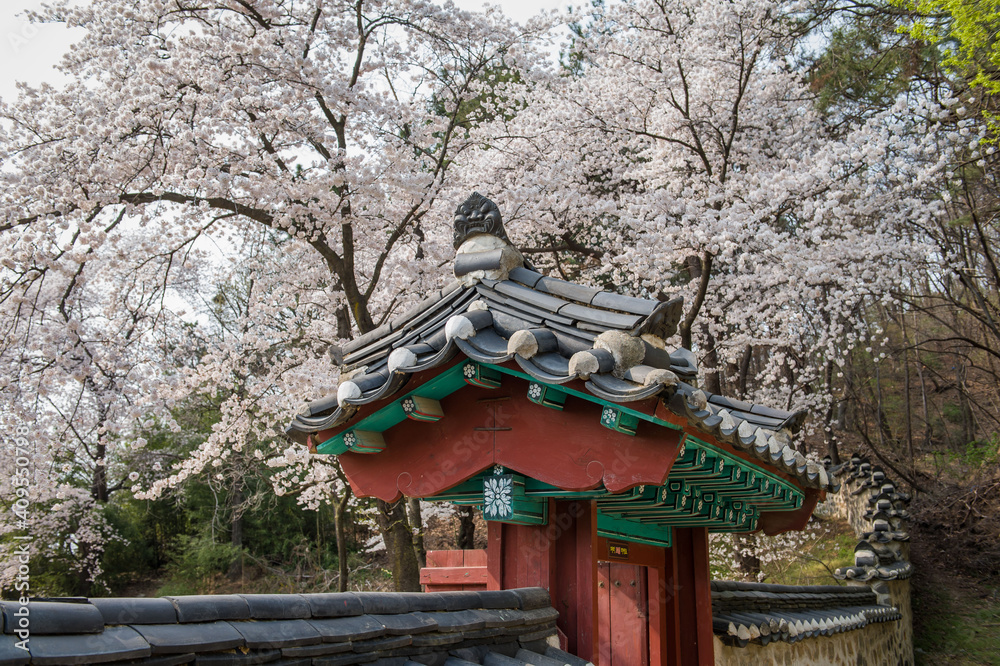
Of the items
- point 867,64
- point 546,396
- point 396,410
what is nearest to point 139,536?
point 396,410

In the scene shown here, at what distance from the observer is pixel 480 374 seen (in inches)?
118

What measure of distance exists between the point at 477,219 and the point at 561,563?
1743mm

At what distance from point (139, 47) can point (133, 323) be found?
3081 millimetres

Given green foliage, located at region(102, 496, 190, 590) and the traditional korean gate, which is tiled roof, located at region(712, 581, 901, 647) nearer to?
the traditional korean gate

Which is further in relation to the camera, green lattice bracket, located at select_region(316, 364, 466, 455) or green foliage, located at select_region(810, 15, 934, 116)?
green foliage, located at select_region(810, 15, 934, 116)

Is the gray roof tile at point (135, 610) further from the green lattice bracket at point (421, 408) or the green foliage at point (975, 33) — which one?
the green foliage at point (975, 33)

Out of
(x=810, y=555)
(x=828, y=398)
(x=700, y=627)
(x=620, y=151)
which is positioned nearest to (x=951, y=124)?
(x=828, y=398)

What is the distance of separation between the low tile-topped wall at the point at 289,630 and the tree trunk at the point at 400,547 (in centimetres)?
536

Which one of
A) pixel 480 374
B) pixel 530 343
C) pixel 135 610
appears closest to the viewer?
pixel 135 610

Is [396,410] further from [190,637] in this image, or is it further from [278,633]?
[190,637]

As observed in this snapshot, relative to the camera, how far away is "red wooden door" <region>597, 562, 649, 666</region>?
179 inches

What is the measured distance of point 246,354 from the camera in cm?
1058

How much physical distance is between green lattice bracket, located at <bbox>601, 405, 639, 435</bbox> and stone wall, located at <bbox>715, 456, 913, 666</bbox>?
3.07 meters

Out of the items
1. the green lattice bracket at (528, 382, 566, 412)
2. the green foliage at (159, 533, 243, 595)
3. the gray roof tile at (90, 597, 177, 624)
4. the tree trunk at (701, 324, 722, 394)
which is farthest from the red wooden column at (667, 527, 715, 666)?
the green foliage at (159, 533, 243, 595)
